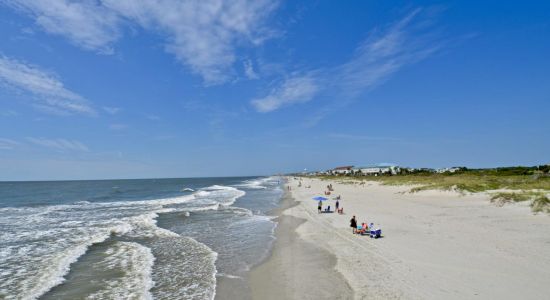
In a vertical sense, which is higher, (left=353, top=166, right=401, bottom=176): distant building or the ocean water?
(left=353, top=166, right=401, bottom=176): distant building

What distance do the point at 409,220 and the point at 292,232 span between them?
25.6 feet

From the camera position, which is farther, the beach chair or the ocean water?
the beach chair

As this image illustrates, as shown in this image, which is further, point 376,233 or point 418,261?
point 376,233

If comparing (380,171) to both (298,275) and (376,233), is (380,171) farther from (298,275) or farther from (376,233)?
(298,275)

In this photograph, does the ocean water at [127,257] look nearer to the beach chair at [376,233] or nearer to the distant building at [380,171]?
the beach chair at [376,233]

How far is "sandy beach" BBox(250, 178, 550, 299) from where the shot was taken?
352 inches

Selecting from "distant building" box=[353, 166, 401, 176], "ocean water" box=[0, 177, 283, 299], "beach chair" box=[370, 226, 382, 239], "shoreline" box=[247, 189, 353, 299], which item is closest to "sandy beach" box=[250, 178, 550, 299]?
"shoreline" box=[247, 189, 353, 299]

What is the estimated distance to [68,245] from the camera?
17125 mm

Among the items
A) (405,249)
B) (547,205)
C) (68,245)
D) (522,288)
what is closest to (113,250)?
(68,245)

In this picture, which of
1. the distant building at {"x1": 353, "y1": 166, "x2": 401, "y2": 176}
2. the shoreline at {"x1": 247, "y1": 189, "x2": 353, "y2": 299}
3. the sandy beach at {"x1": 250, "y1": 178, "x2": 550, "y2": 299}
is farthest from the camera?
the distant building at {"x1": 353, "y1": 166, "x2": 401, "y2": 176}

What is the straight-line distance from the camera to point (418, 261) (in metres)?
11.5

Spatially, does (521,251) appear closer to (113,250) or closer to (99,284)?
(99,284)

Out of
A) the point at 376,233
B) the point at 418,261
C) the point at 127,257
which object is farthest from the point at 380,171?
the point at 127,257

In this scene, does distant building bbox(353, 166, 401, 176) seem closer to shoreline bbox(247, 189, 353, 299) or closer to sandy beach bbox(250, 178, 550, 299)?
sandy beach bbox(250, 178, 550, 299)
